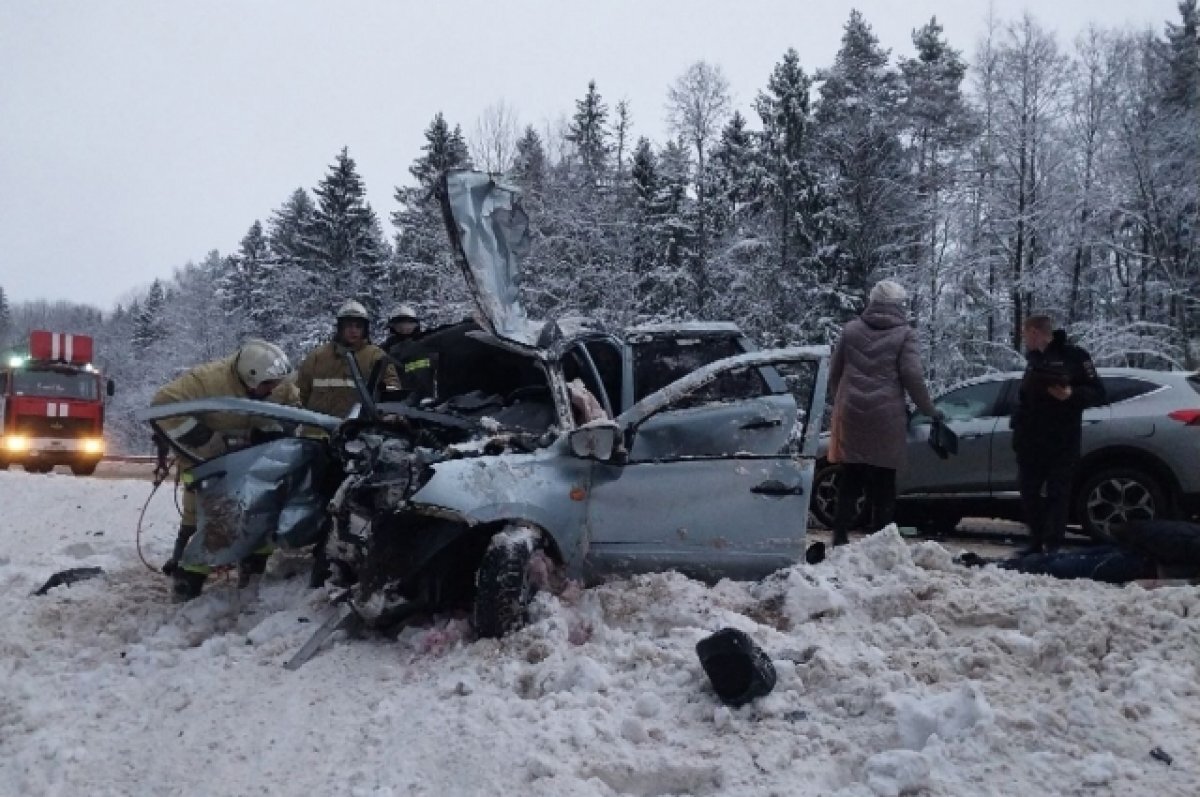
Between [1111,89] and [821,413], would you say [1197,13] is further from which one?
[821,413]

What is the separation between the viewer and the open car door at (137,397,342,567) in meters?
4.84

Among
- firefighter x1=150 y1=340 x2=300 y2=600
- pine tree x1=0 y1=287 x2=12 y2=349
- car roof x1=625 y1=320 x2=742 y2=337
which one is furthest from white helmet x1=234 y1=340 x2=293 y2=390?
pine tree x1=0 y1=287 x2=12 y2=349

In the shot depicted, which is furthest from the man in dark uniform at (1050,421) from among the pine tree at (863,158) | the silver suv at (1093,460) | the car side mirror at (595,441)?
the pine tree at (863,158)

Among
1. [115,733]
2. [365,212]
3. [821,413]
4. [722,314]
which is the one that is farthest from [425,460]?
[365,212]

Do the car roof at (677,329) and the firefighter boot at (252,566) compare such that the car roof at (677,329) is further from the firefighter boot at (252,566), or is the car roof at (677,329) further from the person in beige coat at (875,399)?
the firefighter boot at (252,566)

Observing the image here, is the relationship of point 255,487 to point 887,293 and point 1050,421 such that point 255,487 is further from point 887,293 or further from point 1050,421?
point 1050,421

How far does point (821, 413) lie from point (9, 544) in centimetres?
634

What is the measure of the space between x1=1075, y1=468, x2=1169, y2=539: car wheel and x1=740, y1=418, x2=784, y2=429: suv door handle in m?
4.09

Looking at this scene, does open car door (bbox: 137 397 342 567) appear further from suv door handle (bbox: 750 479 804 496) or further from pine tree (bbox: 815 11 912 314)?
pine tree (bbox: 815 11 912 314)

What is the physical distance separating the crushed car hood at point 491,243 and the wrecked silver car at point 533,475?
0.01 m

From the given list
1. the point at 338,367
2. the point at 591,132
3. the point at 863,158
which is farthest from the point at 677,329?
the point at 591,132

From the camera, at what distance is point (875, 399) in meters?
5.79

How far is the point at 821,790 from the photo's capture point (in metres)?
2.85

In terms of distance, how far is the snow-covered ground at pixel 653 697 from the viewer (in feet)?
9.78
